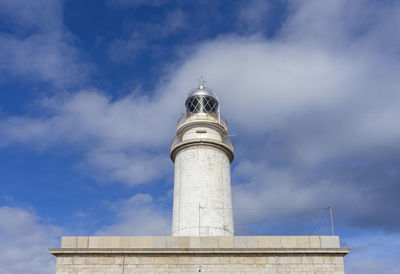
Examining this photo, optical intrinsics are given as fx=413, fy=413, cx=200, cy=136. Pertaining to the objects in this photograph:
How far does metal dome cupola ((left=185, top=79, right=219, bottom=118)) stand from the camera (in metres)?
24.3

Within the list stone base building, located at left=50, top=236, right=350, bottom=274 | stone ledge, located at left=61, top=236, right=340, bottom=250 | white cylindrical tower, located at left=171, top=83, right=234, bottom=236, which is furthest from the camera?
white cylindrical tower, located at left=171, top=83, right=234, bottom=236

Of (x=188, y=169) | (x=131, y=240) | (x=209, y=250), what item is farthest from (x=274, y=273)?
(x=188, y=169)

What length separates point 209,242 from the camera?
15.1m

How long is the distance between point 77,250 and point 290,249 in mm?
7710

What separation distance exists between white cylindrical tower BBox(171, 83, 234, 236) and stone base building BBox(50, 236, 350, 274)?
17.9 feet

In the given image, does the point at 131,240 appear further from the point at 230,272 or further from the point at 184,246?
the point at 230,272

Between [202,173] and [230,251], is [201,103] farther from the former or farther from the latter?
[230,251]

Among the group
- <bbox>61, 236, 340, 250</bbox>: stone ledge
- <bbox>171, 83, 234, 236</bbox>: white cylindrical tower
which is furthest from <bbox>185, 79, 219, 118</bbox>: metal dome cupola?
<bbox>61, 236, 340, 250</bbox>: stone ledge

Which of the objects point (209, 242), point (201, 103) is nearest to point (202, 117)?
point (201, 103)

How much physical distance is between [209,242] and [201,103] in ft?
35.8

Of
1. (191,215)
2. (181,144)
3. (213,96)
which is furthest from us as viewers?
(213,96)

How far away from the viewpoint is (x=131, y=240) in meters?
15.2

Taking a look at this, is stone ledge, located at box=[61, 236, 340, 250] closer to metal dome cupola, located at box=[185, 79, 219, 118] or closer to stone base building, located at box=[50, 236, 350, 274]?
stone base building, located at box=[50, 236, 350, 274]

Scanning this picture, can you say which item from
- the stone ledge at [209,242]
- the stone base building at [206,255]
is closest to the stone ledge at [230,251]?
the stone base building at [206,255]
